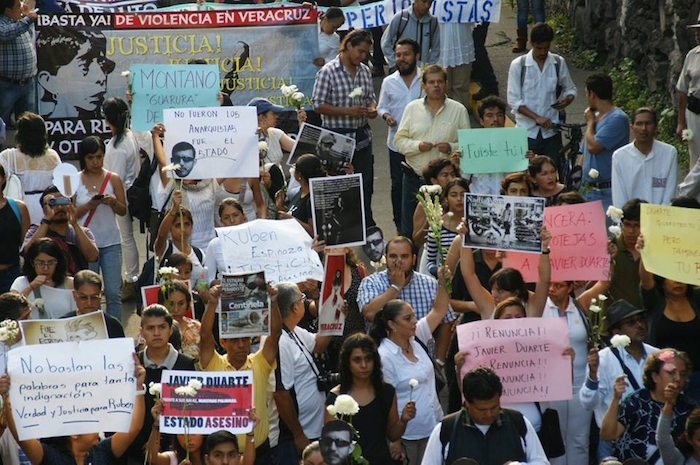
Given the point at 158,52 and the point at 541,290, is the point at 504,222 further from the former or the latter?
the point at 158,52

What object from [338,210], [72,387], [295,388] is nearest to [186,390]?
[72,387]

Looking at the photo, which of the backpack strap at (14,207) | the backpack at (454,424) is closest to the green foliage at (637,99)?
the backpack strap at (14,207)

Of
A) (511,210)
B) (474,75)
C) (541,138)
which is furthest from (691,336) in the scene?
(474,75)

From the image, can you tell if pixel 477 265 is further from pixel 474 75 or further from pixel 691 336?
pixel 474 75

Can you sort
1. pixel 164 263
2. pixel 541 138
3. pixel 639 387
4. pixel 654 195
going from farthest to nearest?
1. pixel 541 138
2. pixel 654 195
3. pixel 164 263
4. pixel 639 387

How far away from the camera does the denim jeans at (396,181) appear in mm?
12906

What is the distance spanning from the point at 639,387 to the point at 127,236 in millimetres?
5255

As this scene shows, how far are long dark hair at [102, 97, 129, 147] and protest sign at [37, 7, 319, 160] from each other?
2.77m

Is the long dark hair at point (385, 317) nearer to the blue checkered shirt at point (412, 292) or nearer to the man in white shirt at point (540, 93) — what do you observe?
the blue checkered shirt at point (412, 292)

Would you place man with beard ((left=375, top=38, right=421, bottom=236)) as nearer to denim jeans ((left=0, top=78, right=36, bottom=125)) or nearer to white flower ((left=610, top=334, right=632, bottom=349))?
A: denim jeans ((left=0, top=78, right=36, bottom=125))

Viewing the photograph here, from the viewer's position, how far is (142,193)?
1150cm

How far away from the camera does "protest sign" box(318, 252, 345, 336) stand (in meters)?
9.05

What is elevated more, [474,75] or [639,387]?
[474,75]

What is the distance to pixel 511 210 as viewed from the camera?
8938 millimetres
